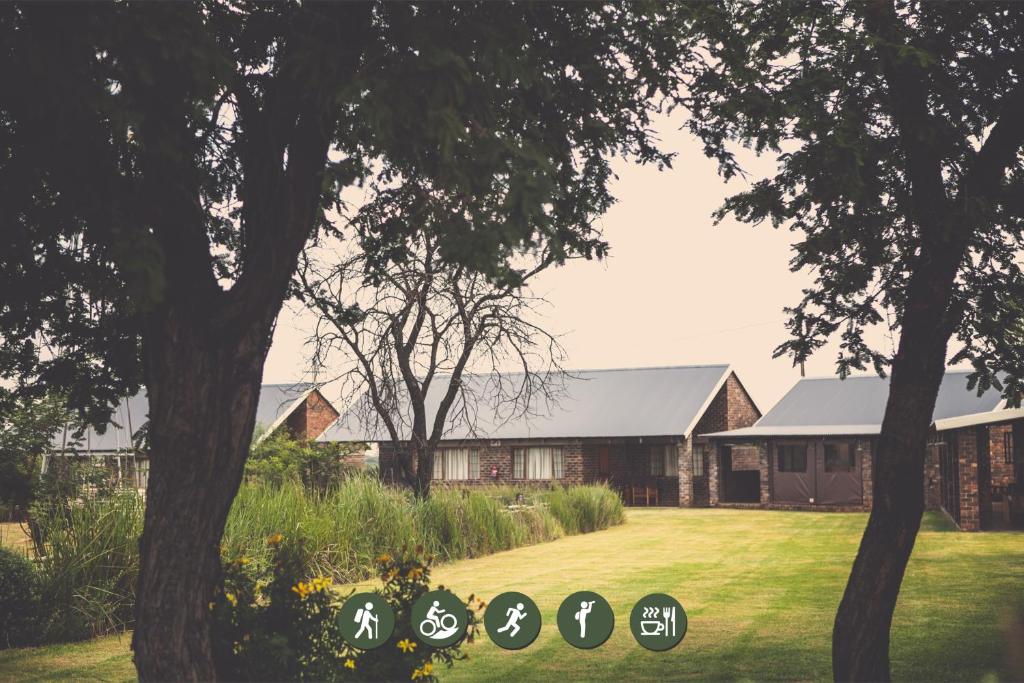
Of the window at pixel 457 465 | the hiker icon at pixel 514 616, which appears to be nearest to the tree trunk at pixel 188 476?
the hiker icon at pixel 514 616

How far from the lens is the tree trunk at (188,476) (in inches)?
249

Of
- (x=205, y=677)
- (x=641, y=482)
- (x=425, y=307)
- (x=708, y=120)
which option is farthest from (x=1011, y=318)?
(x=641, y=482)

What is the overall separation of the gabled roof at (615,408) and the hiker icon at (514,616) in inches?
1147

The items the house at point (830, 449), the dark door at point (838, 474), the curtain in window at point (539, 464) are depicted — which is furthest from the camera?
the curtain in window at point (539, 464)

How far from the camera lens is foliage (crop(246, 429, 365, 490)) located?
2039 centimetres

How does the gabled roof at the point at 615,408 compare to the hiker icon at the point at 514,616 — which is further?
the gabled roof at the point at 615,408

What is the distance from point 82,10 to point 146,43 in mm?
624

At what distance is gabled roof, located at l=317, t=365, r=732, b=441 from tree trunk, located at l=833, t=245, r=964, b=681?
3007cm

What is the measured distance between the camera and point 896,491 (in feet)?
26.9

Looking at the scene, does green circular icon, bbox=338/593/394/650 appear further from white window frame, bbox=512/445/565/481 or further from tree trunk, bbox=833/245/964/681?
white window frame, bbox=512/445/565/481

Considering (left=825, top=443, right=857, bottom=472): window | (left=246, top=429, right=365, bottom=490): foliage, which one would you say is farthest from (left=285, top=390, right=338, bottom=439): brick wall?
(left=825, top=443, right=857, bottom=472): window

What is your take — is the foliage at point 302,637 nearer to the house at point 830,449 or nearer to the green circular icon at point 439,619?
the green circular icon at point 439,619

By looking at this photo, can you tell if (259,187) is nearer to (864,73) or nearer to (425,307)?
(864,73)

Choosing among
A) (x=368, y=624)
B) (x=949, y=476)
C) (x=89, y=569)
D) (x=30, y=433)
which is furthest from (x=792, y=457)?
(x=368, y=624)
